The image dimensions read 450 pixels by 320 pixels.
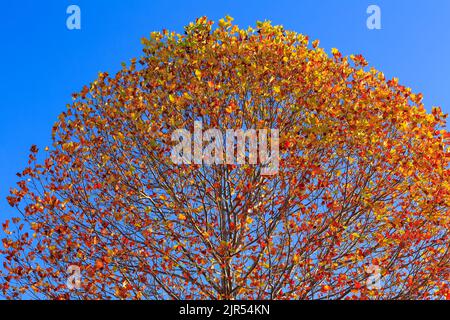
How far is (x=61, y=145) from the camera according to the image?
1539cm

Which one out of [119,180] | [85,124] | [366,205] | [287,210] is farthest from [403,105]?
[85,124]

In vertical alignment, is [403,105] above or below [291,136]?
above

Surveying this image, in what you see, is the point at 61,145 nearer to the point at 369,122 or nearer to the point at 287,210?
the point at 287,210

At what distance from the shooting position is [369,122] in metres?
13.5

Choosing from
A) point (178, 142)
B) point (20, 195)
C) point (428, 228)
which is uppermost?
point (178, 142)

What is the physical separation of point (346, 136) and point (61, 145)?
8095 mm
